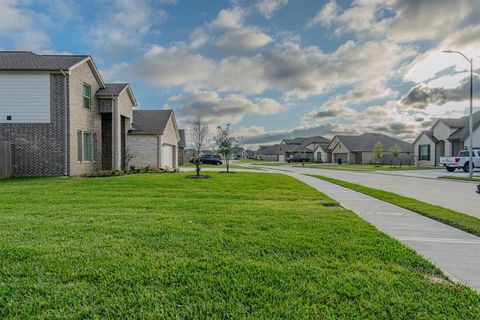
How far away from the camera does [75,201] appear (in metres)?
8.27

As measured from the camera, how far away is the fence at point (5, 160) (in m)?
14.2

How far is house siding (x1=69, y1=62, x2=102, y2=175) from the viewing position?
51.3 ft

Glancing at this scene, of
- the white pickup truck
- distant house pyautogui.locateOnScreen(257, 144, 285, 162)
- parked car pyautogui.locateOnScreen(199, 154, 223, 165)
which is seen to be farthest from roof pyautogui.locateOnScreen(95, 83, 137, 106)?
distant house pyautogui.locateOnScreen(257, 144, 285, 162)

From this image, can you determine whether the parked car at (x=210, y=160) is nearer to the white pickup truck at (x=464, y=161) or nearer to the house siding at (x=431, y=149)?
the white pickup truck at (x=464, y=161)

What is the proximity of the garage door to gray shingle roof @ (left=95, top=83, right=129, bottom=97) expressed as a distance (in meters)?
6.17

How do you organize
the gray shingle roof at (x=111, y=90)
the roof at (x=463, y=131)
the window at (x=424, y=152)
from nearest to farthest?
the gray shingle roof at (x=111, y=90)
the roof at (x=463, y=131)
the window at (x=424, y=152)

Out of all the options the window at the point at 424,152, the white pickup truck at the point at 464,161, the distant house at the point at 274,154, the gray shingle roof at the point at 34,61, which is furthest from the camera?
the distant house at the point at 274,154

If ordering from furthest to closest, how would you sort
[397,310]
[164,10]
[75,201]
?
1. [164,10]
2. [75,201]
3. [397,310]

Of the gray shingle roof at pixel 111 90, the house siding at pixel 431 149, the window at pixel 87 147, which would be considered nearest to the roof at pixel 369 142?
the house siding at pixel 431 149

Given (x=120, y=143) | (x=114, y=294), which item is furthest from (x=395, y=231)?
(x=120, y=143)

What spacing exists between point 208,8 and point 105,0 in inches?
194

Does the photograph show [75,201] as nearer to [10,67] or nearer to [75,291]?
[75,291]

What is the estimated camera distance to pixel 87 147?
17.8 meters

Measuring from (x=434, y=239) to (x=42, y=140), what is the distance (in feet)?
58.9
